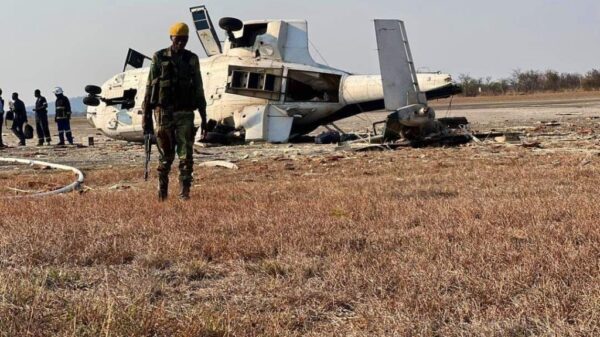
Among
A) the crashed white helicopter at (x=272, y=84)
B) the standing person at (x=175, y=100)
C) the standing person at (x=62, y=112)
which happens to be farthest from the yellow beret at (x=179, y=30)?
the standing person at (x=62, y=112)

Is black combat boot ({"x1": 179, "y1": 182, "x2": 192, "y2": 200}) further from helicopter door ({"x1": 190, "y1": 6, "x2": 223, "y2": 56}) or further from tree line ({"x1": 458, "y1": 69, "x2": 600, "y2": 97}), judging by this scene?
tree line ({"x1": 458, "y1": 69, "x2": 600, "y2": 97})

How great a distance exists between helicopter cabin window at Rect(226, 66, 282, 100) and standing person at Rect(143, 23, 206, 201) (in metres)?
9.69

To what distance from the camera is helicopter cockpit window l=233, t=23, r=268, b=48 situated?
56.6 ft

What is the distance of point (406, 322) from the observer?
2.71 meters

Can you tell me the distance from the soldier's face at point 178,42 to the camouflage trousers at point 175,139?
698 millimetres

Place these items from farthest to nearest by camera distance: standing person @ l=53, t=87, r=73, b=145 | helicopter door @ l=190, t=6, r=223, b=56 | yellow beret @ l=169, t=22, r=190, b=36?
standing person @ l=53, t=87, r=73, b=145 < helicopter door @ l=190, t=6, r=223, b=56 < yellow beret @ l=169, t=22, r=190, b=36

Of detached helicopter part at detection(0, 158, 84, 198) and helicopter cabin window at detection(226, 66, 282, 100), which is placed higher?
helicopter cabin window at detection(226, 66, 282, 100)

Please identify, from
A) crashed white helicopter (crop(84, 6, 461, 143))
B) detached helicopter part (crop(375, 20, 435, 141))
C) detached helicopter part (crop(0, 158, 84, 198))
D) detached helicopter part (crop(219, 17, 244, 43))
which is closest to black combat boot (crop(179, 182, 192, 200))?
Result: detached helicopter part (crop(0, 158, 84, 198))

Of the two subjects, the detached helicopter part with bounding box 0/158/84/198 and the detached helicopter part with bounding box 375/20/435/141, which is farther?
the detached helicopter part with bounding box 375/20/435/141

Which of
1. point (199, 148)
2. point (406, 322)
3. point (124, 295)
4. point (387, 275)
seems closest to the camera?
point (406, 322)

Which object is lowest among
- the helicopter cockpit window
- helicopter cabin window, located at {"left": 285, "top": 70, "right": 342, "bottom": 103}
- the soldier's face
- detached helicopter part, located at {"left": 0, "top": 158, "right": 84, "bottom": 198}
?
detached helicopter part, located at {"left": 0, "top": 158, "right": 84, "bottom": 198}

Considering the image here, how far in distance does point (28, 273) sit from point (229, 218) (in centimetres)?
199

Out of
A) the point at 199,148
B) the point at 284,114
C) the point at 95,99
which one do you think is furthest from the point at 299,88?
the point at 95,99

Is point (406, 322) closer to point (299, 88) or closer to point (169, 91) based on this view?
point (169, 91)
